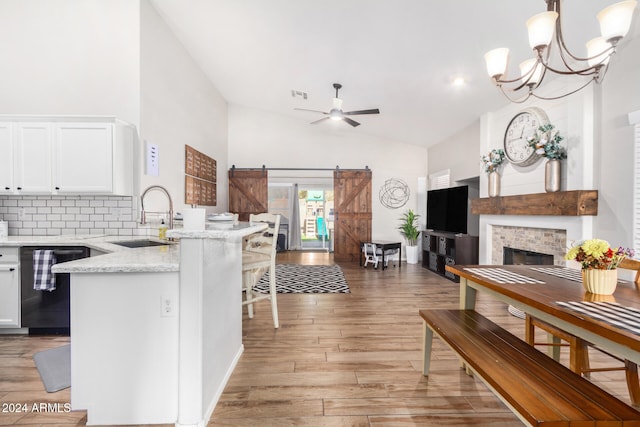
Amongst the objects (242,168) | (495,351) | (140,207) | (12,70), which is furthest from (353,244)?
(12,70)

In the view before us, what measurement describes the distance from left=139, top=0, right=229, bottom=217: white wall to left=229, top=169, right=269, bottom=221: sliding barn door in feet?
4.59

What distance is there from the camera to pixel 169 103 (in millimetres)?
3760

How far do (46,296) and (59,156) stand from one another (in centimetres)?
135

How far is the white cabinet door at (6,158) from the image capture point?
2768 millimetres

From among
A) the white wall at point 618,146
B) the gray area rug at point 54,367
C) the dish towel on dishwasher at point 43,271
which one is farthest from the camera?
the dish towel on dishwasher at point 43,271

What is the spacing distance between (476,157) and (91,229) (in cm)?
542

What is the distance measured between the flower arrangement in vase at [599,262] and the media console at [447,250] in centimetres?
312

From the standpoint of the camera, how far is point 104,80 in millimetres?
3107

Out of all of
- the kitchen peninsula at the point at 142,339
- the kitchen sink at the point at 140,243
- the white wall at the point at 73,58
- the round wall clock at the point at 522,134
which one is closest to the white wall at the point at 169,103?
the white wall at the point at 73,58

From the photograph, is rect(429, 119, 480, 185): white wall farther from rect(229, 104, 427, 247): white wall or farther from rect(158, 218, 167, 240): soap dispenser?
rect(158, 218, 167, 240): soap dispenser

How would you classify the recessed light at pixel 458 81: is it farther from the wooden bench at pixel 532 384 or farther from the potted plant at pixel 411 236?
the potted plant at pixel 411 236

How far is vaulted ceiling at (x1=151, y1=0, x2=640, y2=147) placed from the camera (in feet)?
8.25

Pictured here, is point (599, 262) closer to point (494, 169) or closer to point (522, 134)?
point (522, 134)

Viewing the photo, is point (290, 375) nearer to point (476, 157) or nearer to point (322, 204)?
point (476, 157)
